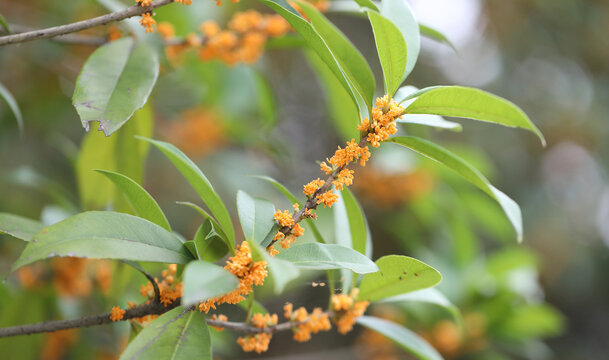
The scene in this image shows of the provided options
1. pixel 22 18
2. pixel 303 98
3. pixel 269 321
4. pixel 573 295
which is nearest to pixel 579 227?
pixel 573 295

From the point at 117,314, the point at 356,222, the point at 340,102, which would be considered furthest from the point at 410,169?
the point at 117,314

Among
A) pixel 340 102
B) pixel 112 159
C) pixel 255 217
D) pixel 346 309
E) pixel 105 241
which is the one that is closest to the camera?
pixel 105 241

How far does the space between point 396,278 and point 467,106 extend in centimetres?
30

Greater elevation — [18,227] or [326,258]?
[326,258]

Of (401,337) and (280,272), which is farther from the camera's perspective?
(401,337)

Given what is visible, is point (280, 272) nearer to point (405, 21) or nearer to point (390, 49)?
point (390, 49)

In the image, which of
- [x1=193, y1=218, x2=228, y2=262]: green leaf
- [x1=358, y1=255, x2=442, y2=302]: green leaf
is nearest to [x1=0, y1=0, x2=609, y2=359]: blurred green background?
[x1=358, y1=255, x2=442, y2=302]: green leaf

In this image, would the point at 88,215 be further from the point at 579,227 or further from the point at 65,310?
the point at 579,227

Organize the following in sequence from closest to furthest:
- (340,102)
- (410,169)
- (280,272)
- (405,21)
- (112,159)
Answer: (280,272) → (405,21) → (112,159) → (340,102) → (410,169)

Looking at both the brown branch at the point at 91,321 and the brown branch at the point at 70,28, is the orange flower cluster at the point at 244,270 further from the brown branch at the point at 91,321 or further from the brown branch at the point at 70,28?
the brown branch at the point at 70,28

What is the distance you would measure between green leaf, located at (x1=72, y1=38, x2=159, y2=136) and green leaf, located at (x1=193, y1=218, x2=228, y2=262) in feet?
0.64

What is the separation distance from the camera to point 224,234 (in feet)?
2.43

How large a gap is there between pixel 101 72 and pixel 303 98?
2565 millimetres

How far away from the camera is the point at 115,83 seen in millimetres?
840
